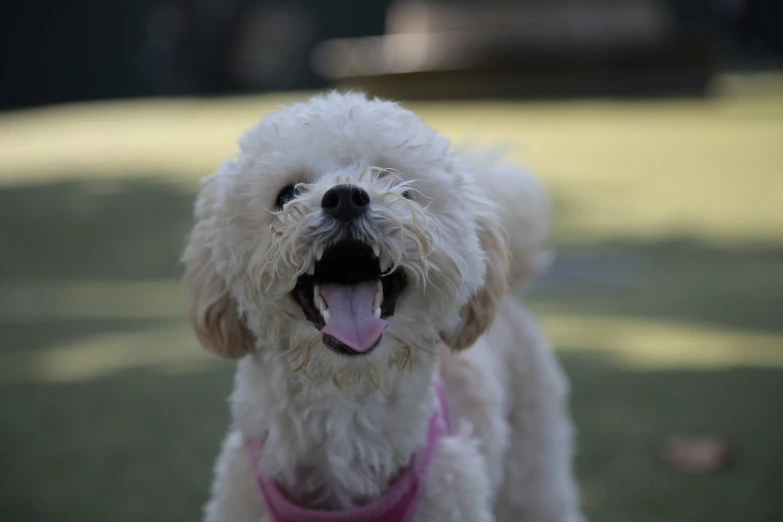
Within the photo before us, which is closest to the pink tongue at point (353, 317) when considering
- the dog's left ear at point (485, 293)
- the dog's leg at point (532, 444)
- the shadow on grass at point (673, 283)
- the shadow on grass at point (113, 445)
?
the dog's left ear at point (485, 293)

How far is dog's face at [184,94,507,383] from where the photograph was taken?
2.05 m

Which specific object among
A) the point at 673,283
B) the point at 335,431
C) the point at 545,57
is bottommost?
the point at 545,57

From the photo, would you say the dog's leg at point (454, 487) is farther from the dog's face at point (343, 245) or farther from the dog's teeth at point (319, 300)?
the dog's teeth at point (319, 300)

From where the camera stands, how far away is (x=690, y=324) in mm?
5746

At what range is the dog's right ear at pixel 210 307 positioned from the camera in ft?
7.58

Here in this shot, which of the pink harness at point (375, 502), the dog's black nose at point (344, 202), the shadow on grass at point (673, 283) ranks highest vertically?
the dog's black nose at point (344, 202)

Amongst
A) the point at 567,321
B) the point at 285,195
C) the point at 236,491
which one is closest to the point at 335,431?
the point at 236,491

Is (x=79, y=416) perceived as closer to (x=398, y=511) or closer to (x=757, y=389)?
(x=398, y=511)

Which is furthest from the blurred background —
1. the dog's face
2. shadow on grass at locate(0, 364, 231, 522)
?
the dog's face

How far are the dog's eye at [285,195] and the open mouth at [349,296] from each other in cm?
20

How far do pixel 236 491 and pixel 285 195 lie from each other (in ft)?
2.44

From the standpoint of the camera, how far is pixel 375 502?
7.22 feet

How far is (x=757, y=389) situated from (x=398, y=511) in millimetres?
2936

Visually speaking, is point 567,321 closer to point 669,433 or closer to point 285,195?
point 669,433
